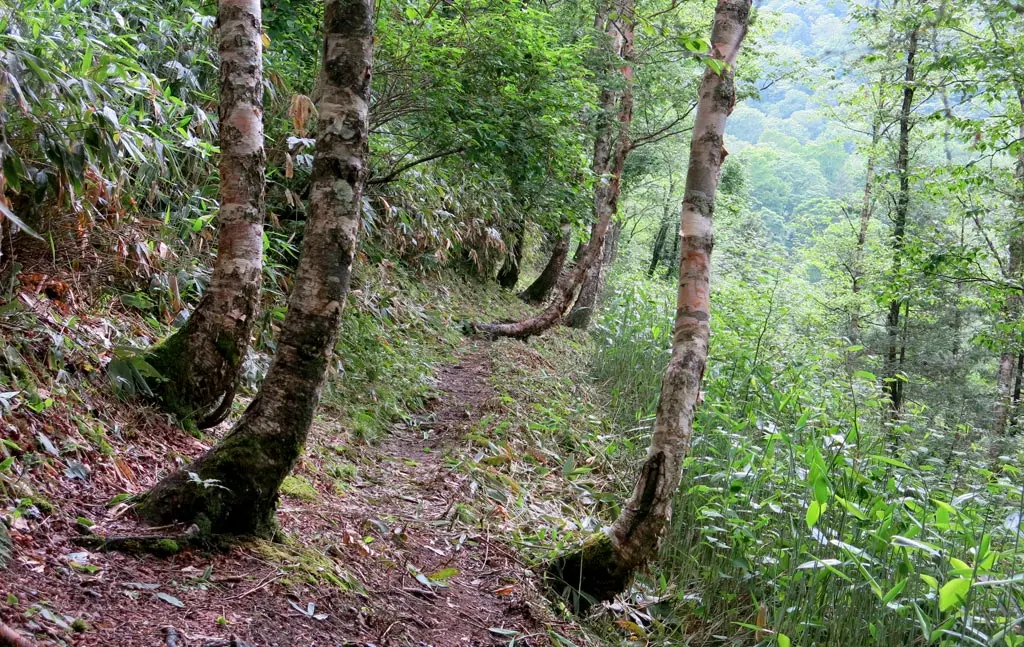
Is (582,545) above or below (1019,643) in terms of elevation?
below

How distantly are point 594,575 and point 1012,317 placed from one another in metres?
9.79

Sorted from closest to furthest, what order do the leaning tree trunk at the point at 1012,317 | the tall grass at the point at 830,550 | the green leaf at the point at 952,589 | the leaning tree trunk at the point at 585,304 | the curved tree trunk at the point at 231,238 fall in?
the green leaf at the point at 952,589, the tall grass at the point at 830,550, the curved tree trunk at the point at 231,238, the leaning tree trunk at the point at 1012,317, the leaning tree trunk at the point at 585,304

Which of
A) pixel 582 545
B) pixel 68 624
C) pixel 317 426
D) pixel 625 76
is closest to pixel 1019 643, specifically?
pixel 582 545

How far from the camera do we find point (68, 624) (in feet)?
5.85

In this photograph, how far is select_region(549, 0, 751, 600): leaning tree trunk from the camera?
11.1 ft

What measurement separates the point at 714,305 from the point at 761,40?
1015cm

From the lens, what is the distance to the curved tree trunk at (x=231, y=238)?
327cm

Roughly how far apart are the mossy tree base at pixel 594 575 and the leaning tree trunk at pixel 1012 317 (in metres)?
7.76

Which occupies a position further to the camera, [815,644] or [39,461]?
[815,644]

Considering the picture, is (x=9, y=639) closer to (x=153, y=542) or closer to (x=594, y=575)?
(x=153, y=542)

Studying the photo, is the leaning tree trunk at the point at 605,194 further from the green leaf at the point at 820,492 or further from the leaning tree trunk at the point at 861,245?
the leaning tree trunk at the point at 861,245

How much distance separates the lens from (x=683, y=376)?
3.43 metres

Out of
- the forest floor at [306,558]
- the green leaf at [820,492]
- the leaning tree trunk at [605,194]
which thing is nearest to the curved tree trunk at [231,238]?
the forest floor at [306,558]

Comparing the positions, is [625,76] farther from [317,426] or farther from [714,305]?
[317,426]
